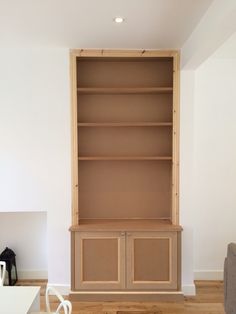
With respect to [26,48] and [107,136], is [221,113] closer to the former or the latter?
[107,136]

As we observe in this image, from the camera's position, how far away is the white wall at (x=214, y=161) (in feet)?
11.7

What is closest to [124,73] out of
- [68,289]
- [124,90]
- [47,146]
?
[124,90]

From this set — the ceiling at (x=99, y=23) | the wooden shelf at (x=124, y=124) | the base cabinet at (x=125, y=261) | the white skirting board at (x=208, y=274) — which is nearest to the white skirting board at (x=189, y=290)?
the base cabinet at (x=125, y=261)

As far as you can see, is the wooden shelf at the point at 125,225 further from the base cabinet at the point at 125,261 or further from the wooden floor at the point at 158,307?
the wooden floor at the point at 158,307

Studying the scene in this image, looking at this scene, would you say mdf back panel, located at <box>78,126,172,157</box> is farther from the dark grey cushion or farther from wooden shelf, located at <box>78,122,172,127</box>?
the dark grey cushion

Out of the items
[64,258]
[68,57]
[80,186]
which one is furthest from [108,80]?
[64,258]

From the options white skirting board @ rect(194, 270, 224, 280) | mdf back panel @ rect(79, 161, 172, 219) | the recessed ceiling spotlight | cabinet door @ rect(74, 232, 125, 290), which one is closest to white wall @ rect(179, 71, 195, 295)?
mdf back panel @ rect(79, 161, 172, 219)

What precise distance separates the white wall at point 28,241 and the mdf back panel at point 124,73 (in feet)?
5.87

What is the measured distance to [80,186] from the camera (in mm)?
3494

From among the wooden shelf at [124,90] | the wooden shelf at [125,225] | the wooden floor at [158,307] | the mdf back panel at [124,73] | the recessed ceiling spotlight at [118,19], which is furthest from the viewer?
the mdf back panel at [124,73]

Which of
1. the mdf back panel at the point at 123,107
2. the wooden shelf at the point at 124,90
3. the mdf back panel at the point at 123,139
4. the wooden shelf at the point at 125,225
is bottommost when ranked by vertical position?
the wooden shelf at the point at 125,225

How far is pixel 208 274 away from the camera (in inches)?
145

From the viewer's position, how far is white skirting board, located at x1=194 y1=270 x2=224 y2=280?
3.68 meters

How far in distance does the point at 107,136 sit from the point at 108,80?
656 millimetres
